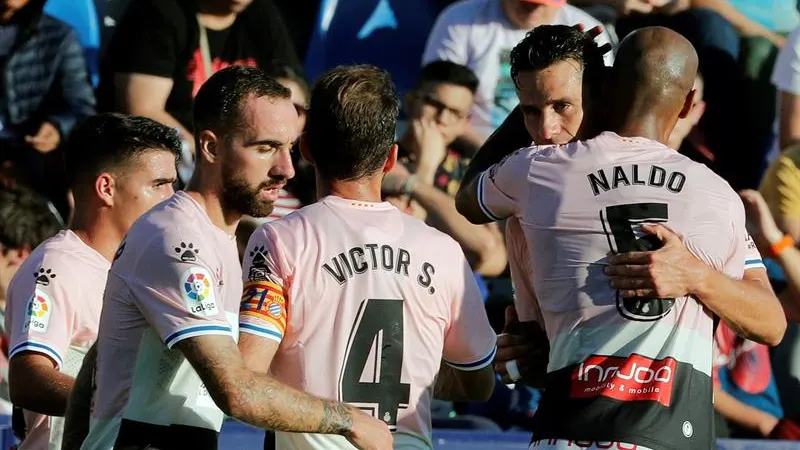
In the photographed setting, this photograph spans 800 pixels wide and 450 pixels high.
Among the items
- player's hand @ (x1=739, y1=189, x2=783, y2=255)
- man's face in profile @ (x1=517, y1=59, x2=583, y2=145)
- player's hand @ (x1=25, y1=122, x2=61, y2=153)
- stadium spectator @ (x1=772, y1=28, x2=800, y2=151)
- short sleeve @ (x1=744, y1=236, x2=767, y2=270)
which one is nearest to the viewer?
short sleeve @ (x1=744, y1=236, x2=767, y2=270)

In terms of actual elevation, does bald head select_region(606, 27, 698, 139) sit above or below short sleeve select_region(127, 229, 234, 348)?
above

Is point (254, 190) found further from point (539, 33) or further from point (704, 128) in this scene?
point (704, 128)

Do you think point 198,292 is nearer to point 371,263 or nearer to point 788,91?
point 371,263

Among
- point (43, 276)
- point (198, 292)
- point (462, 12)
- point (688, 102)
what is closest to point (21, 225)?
point (43, 276)

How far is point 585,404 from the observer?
403 centimetres

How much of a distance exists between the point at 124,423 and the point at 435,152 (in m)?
4.33

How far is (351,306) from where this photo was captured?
13.1ft

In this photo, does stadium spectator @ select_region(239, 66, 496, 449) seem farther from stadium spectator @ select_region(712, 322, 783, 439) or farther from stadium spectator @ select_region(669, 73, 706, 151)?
stadium spectator @ select_region(669, 73, 706, 151)

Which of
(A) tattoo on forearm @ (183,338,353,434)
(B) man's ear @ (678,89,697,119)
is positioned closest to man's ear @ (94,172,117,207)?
(A) tattoo on forearm @ (183,338,353,434)

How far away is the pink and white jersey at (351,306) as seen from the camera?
13.0ft

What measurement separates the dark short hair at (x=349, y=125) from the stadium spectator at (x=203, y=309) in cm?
19

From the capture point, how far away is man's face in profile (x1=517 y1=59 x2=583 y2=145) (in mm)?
4660

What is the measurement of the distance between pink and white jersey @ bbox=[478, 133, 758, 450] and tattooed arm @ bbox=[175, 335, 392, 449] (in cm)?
62

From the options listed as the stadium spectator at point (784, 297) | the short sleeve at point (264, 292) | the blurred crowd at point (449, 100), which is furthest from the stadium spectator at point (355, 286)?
the stadium spectator at point (784, 297)
